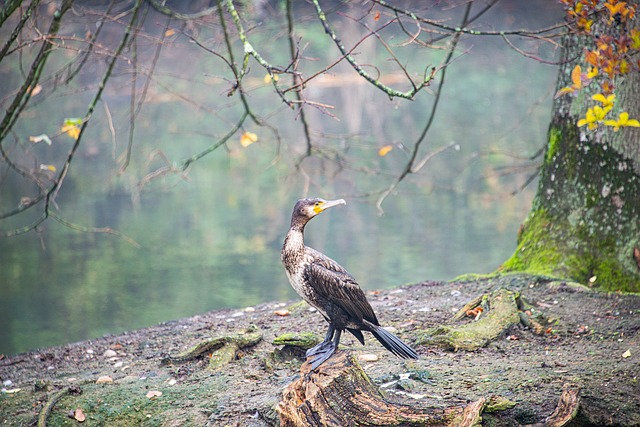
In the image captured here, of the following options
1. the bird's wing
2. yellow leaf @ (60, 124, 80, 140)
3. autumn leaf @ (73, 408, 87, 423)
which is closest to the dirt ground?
autumn leaf @ (73, 408, 87, 423)

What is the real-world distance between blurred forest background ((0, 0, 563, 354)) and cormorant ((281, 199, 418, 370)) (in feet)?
7.66

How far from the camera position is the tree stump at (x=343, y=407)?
329 centimetres

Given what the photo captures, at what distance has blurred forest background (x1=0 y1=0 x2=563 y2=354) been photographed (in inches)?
361

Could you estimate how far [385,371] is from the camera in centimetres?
414

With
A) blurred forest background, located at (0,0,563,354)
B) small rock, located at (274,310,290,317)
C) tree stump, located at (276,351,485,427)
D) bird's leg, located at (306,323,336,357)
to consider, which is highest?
blurred forest background, located at (0,0,563,354)

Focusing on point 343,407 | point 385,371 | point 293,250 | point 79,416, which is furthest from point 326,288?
point 79,416

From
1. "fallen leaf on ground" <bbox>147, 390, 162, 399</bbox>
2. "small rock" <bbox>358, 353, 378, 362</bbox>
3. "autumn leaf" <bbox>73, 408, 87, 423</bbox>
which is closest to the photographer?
"autumn leaf" <bbox>73, 408, 87, 423</bbox>

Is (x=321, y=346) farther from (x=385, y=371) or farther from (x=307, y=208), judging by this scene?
(x=307, y=208)

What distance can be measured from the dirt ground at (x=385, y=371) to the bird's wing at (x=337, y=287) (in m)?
0.48

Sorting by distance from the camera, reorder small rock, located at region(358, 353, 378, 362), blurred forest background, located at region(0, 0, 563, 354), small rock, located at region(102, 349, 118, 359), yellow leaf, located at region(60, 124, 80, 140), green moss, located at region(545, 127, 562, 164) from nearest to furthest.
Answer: small rock, located at region(358, 353, 378, 362), small rock, located at region(102, 349, 118, 359), yellow leaf, located at region(60, 124, 80, 140), green moss, located at region(545, 127, 562, 164), blurred forest background, located at region(0, 0, 563, 354)

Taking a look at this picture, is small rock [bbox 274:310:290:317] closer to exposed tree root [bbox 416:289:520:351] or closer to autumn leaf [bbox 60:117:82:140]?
exposed tree root [bbox 416:289:520:351]

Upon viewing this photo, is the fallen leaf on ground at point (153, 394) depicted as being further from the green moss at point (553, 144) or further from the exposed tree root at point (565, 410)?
the green moss at point (553, 144)

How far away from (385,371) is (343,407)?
0.82 meters

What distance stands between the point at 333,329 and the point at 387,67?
20.4 metres
